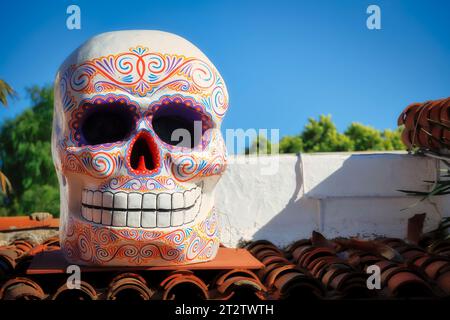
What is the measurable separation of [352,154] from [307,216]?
37.7 inches

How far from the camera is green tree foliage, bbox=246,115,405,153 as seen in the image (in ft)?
105

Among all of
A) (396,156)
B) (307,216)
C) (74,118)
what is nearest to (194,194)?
(74,118)

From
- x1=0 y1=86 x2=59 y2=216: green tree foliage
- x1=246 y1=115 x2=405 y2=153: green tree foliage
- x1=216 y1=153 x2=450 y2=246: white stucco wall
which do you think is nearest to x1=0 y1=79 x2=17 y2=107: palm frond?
x1=216 y1=153 x2=450 y2=246: white stucco wall

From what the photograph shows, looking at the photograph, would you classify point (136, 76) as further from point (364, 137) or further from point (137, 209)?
point (364, 137)

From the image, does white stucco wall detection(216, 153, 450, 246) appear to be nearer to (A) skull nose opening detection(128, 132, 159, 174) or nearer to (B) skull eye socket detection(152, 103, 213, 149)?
(B) skull eye socket detection(152, 103, 213, 149)

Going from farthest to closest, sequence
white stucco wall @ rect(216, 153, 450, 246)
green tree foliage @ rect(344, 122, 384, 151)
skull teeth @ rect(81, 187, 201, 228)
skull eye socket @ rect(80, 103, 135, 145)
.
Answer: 1. green tree foliage @ rect(344, 122, 384, 151)
2. white stucco wall @ rect(216, 153, 450, 246)
3. skull eye socket @ rect(80, 103, 135, 145)
4. skull teeth @ rect(81, 187, 201, 228)

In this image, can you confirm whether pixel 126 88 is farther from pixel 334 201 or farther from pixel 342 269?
pixel 334 201

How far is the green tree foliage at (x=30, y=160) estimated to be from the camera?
2212 centimetres

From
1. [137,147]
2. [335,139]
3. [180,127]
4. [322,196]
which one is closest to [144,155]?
[137,147]

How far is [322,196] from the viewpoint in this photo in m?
7.45

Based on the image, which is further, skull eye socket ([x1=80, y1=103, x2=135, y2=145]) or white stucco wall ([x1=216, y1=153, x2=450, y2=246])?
white stucco wall ([x1=216, y1=153, x2=450, y2=246])

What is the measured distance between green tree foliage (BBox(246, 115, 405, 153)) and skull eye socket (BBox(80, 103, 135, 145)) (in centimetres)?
2626
